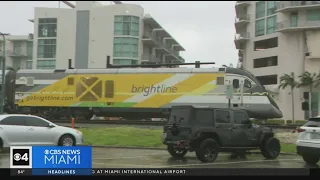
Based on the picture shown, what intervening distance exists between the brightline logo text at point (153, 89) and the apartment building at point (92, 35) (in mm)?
43606

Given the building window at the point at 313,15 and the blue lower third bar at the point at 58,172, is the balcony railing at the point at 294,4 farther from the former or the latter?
the blue lower third bar at the point at 58,172

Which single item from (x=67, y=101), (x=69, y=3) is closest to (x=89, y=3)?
(x=69, y=3)

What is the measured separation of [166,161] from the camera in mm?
13438

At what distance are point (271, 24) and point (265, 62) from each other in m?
5.70

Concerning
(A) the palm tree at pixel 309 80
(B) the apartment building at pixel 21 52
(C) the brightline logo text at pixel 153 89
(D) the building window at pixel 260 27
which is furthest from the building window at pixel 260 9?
(B) the apartment building at pixel 21 52

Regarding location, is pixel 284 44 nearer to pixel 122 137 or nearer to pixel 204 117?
pixel 122 137

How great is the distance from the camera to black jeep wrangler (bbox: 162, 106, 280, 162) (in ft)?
44.1

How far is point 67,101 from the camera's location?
29.0 metres

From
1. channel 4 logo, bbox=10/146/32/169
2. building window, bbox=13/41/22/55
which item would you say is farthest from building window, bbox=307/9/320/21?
channel 4 logo, bbox=10/146/32/169

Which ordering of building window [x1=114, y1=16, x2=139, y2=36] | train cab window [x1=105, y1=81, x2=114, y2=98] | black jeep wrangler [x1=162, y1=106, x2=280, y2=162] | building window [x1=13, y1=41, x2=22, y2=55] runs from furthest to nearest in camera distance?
building window [x1=13, y1=41, x2=22, y2=55] → building window [x1=114, y1=16, x2=139, y2=36] → train cab window [x1=105, y1=81, x2=114, y2=98] → black jeep wrangler [x1=162, y1=106, x2=280, y2=162]

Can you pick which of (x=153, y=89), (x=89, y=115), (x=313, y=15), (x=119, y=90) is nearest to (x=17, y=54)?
(x=313, y=15)

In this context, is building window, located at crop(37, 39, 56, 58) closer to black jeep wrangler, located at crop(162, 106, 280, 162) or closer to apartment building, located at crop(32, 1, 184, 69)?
apartment building, located at crop(32, 1, 184, 69)

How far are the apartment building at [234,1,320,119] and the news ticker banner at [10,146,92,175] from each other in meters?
48.8

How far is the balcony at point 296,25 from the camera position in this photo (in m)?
56.0
